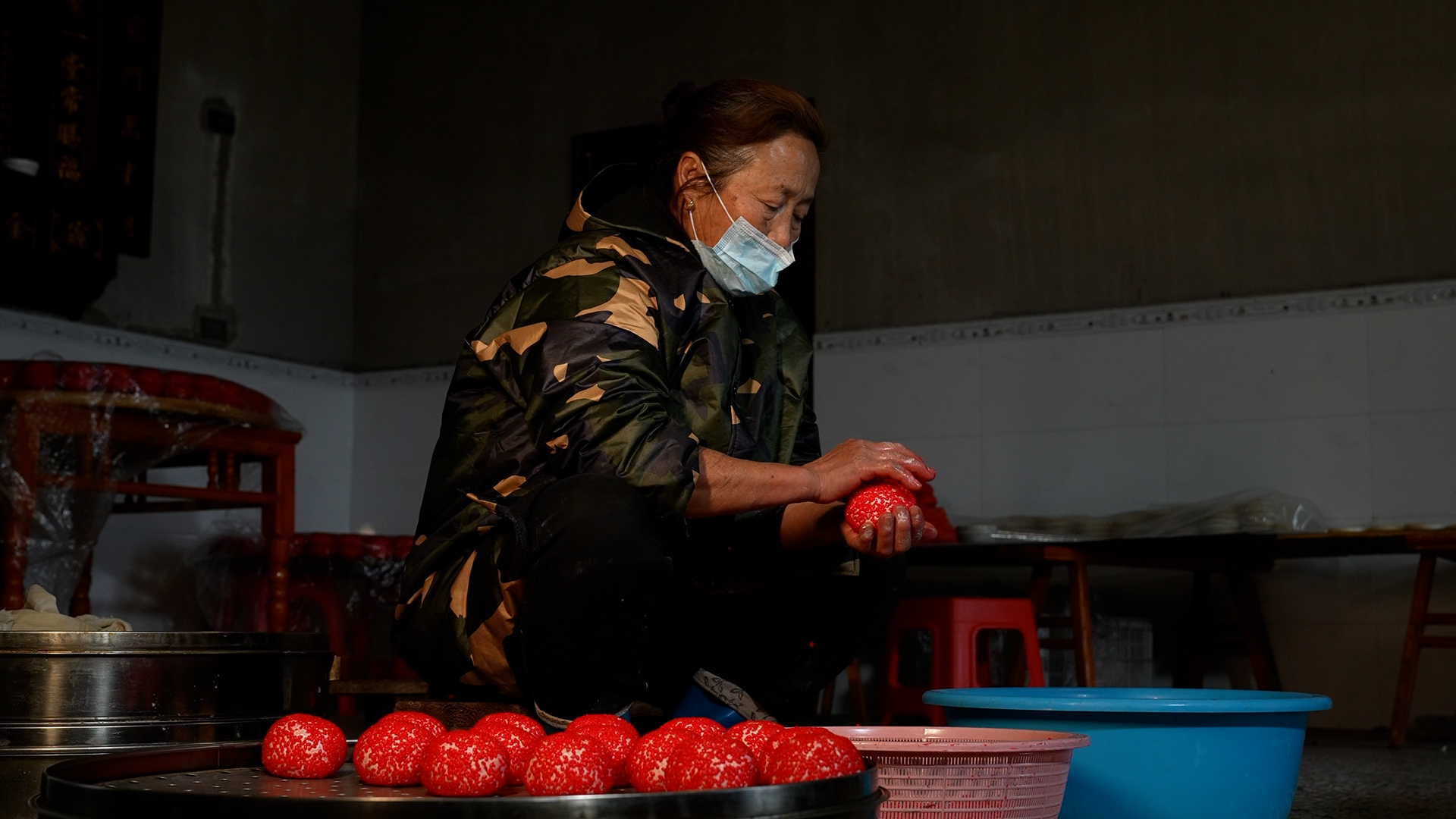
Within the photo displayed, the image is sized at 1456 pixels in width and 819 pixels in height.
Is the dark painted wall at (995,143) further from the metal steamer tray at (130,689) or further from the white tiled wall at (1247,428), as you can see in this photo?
the metal steamer tray at (130,689)

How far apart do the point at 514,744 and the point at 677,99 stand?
146 centimetres

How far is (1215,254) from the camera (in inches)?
196

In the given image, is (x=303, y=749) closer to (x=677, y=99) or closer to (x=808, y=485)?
(x=808, y=485)

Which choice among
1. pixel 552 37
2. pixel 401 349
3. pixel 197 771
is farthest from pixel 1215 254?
pixel 197 771

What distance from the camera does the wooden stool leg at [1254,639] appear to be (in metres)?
4.64

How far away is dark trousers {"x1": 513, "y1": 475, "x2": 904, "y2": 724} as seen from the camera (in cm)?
186

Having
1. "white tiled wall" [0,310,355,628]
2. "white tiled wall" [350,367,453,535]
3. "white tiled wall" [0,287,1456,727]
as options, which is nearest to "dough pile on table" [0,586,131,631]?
"white tiled wall" [0,310,355,628]

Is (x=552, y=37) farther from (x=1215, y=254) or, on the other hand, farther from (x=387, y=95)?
(x=1215, y=254)

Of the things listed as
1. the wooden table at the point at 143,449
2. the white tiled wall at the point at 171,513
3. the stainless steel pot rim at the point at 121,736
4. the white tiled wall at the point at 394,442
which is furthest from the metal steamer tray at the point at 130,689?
the white tiled wall at the point at 394,442

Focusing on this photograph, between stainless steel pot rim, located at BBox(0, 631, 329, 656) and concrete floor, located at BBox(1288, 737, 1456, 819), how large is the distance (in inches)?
58.1

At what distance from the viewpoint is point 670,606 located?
7.09ft

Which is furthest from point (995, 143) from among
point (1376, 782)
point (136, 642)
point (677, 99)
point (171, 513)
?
point (136, 642)

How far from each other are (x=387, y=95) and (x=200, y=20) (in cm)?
93

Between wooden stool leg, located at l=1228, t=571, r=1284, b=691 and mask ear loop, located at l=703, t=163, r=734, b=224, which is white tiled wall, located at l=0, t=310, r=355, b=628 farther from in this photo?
wooden stool leg, located at l=1228, t=571, r=1284, b=691
